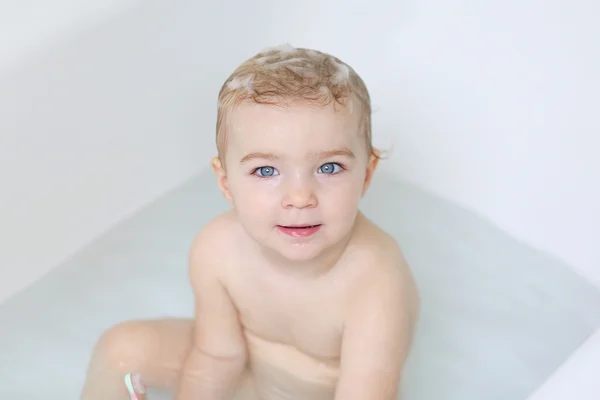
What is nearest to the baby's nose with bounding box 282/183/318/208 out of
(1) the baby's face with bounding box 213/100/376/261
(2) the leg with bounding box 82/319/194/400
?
(1) the baby's face with bounding box 213/100/376/261

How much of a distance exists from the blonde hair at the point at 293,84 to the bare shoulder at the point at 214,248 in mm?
174

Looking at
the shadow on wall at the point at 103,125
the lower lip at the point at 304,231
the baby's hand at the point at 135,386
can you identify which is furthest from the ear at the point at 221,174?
the shadow on wall at the point at 103,125

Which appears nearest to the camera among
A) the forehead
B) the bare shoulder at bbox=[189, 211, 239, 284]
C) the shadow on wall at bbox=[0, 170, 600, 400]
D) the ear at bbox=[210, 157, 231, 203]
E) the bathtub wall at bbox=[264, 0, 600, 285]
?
the forehead

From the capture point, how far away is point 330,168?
3.02 ft

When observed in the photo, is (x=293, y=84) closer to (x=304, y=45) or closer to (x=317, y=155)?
(x=317, y=155)

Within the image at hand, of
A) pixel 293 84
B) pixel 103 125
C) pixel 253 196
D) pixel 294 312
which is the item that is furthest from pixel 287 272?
pixel 103 125

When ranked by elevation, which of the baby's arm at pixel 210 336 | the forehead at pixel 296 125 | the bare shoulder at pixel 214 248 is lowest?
the baby's arm at pixel 210 336

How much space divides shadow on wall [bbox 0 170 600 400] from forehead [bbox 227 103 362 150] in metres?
0.53

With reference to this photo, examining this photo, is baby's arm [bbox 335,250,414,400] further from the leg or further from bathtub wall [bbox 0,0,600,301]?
bathtub wall [bbox 0,0,600,301]

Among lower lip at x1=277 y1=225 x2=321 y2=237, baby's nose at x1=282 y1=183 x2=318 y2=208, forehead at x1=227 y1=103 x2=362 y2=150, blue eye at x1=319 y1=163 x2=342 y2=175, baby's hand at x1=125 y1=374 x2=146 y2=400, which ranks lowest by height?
baby's hand at x1=125 y1=374 x2=146 y2=400

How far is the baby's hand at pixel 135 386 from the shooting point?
1.07 meters

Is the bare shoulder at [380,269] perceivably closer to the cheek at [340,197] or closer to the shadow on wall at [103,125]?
the cheek at [340,197]

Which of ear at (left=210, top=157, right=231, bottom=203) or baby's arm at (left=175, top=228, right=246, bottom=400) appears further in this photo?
baby's arm at (left=175, top=228, right=246, bottom=400)

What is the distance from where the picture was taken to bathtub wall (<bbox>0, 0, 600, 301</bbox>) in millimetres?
1356
